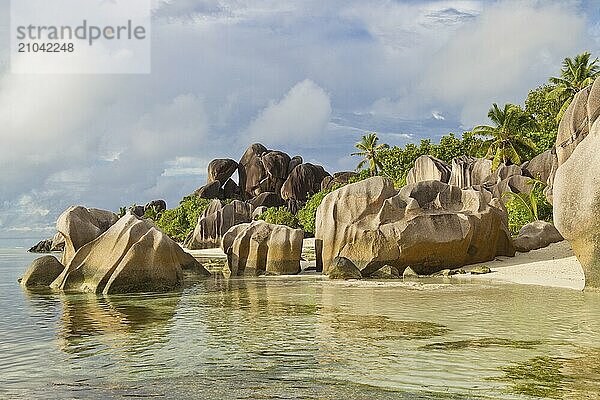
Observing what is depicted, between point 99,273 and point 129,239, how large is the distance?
130cm

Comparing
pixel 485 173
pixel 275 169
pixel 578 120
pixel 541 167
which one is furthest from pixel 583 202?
pixel 275 169

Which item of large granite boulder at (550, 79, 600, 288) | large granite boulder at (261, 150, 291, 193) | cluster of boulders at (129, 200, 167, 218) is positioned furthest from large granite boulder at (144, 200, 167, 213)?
large granite boulder at (550, 79, 600, 288)

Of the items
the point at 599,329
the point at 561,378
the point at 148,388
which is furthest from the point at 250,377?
the point at 599,329

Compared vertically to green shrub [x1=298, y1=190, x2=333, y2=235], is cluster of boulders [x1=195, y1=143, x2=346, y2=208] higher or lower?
higher

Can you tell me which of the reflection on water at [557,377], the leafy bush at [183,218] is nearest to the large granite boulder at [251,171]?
the leafy bush at [183,218]

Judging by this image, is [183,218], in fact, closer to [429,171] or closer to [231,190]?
[231,190]

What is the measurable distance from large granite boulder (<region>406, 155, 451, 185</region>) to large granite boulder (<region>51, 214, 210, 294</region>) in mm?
25488

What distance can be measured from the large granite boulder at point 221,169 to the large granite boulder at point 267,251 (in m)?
56.5

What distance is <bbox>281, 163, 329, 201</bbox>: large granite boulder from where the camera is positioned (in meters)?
74.2

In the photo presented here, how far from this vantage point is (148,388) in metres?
6.36

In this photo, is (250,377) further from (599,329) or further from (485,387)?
(599,329)

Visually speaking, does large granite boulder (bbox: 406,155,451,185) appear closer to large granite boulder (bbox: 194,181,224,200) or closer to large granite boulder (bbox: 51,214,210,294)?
large granite boulder (bbox: 51,214,210,294)

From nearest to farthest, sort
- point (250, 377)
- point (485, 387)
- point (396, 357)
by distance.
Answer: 1. point (485, 387)
2. point (250, 377)
3. point (396, 357)

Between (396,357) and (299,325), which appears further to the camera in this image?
(299,325)
